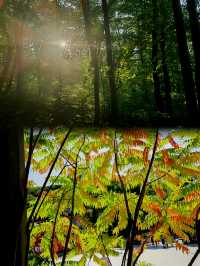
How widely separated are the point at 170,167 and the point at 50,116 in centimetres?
123

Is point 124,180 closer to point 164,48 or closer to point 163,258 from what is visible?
point 163,258

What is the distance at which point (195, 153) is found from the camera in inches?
101

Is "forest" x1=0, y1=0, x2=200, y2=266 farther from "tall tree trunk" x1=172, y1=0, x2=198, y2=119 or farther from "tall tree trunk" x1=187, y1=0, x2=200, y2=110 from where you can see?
"tall tree trunk" x1=187, y1=0, x2=200, y2=110

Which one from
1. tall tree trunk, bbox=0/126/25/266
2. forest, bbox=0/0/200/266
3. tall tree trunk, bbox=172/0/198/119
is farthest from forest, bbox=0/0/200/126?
tall tree trunk, bbox=0/126/25/266

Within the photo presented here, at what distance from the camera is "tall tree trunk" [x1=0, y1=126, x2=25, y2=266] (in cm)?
176

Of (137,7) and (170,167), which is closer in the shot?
(170,167)

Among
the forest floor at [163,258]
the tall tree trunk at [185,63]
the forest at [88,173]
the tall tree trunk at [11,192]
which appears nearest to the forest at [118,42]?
the tall tree trunk at [185,63]

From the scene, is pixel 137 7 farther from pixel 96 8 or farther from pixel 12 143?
pixel 12 143

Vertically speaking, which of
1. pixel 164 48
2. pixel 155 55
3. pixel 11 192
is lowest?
pixel 11 192

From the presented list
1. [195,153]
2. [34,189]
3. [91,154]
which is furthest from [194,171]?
[34,189]

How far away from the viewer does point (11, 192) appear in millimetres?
1793

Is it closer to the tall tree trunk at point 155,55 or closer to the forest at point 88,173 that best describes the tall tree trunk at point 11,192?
the forest at point 88,173

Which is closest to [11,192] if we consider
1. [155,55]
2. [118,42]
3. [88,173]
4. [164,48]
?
[88,173]

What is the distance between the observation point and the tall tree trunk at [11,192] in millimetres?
1763
